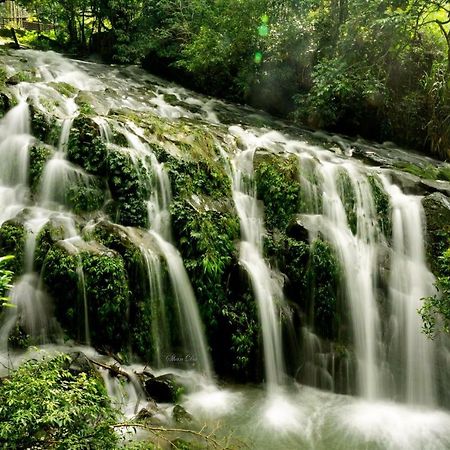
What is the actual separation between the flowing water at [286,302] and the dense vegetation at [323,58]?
4.34 m

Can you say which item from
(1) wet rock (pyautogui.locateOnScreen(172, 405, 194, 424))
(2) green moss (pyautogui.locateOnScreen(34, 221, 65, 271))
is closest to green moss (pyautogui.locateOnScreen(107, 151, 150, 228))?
(2) green moss (pyautogui.locateOnScreen(34, 221, 65, 271))

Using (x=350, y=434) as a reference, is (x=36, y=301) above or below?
above

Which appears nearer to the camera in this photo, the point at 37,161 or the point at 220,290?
the point at 220,290

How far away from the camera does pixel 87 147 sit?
7855 mm

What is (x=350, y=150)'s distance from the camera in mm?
11844

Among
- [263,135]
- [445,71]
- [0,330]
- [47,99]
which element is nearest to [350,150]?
[263,135]

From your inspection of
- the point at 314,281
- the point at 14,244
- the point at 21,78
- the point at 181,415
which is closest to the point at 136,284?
the point at 14,244

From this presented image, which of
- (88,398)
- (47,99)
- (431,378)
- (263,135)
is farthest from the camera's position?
(263,135)

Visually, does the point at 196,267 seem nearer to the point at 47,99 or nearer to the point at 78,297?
the point at 78,297

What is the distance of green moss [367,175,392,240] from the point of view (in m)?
8.25

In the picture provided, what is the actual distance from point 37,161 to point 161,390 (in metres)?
4.61

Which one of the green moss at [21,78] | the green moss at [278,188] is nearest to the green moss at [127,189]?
the green moss at [278,188]

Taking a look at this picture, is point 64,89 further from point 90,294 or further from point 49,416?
point 49,416

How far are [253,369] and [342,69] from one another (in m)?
9.25
